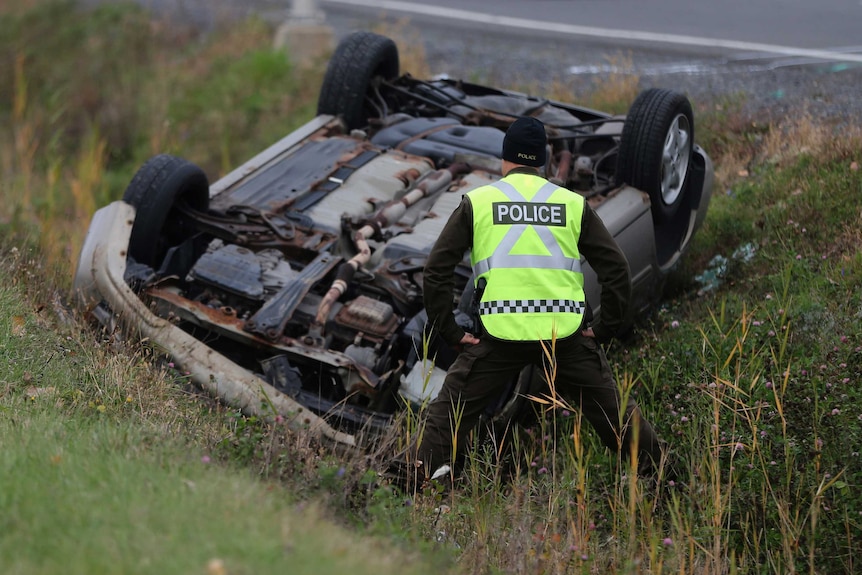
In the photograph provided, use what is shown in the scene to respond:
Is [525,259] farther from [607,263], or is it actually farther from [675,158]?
[675,158]

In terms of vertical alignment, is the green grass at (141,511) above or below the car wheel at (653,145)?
below

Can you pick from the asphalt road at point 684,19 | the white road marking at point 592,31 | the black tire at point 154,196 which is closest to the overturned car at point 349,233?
the black tire at point 154,196

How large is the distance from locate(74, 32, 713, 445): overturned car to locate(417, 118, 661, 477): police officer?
1.28 ft

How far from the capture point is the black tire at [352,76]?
6.62 m

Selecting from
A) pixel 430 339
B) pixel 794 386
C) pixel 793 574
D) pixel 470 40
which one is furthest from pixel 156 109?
pixel 793 574

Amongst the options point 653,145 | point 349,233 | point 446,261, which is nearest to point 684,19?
point 653,145

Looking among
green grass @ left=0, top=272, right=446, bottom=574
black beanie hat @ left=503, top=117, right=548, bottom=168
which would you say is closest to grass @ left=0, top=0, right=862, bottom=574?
green grass @ left=0, top=272, right=446, bottom=574

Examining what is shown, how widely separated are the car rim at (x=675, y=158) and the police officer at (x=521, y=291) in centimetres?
184

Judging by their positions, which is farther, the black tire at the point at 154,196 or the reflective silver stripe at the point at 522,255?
the black tire at the point at 154,196

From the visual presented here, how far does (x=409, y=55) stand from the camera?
10430 millimetres

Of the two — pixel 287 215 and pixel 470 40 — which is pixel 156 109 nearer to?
pixel 470 40

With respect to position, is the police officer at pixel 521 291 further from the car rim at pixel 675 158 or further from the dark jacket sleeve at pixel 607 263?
the car rim at pixel 675 158

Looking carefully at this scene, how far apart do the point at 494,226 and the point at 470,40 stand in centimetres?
775

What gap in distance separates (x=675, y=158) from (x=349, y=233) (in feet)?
6.51
